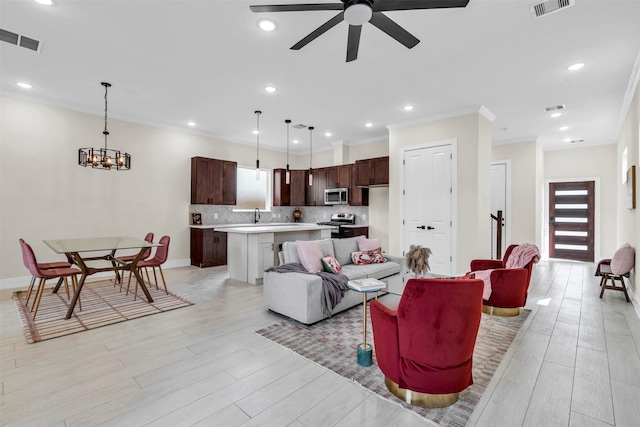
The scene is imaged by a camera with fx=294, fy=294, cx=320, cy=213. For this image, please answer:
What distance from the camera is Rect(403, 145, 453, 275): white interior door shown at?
5379 millimetres

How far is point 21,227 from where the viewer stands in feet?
15.4

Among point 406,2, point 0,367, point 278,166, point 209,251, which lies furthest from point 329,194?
point 0,367

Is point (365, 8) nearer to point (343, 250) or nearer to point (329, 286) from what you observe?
point (329, 286)

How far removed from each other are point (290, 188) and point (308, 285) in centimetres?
551

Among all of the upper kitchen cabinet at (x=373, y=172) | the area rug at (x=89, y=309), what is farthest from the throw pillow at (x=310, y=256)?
the upper kitchen cabinet at (x=373, y=172)

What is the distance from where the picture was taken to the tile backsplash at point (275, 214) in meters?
7.01

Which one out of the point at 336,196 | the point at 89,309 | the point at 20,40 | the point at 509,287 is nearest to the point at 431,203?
the point at 509,287

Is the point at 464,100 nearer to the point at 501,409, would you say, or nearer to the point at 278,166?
the point at 501,409

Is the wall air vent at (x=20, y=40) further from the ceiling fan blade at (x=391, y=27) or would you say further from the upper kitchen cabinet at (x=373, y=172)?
the upper kitchen cabinet at (x=373, y=172)

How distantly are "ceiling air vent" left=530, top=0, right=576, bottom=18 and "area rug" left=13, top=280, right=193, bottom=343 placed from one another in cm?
489

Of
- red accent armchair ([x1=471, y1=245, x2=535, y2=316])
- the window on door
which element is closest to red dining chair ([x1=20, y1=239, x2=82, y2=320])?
red accent armchair ([x1=471, y1=245, x2=535, y2=316])

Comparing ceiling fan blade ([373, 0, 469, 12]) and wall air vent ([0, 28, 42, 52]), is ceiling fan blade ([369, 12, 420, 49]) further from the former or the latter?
wall air vent ([0, 28, 42, 52])

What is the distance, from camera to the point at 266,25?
284 centimetres

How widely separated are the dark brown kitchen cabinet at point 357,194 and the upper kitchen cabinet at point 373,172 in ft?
0.84
